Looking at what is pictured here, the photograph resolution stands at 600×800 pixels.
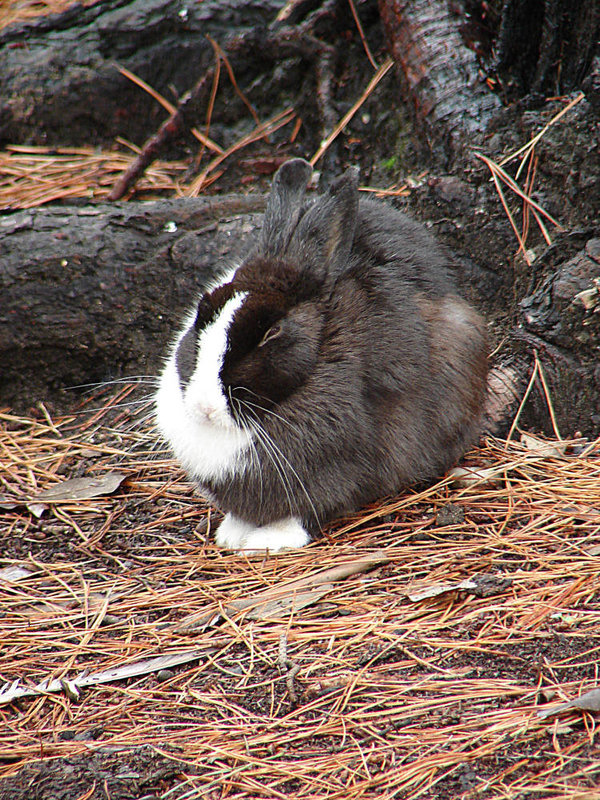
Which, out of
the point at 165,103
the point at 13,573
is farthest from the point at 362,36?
the point at 13,573

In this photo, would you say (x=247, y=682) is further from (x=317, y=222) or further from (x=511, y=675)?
(x=317, y=222)

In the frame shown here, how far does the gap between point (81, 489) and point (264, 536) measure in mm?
973

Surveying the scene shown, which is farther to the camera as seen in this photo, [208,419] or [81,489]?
[81,489]

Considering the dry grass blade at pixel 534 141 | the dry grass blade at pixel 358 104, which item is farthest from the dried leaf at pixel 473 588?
the dry grass blade at pixel 358 104

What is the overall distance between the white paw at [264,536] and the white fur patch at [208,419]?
0.25 metres

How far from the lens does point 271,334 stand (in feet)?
8.72

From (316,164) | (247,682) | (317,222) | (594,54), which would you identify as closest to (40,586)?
(247,682)

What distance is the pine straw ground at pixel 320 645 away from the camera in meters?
1.80

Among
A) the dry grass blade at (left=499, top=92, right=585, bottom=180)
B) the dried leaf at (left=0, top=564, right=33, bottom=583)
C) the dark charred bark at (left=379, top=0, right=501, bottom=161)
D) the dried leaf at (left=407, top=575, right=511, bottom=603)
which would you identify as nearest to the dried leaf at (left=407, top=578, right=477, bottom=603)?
the dried leaf at (left=407, top=575, right=511, bottom=603)

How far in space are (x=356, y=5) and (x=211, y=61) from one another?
3.26ft

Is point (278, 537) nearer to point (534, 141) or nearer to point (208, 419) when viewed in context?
point (208, 419)

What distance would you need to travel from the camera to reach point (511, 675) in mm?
2025

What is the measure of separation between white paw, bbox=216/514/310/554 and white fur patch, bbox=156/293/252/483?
25 centimetres

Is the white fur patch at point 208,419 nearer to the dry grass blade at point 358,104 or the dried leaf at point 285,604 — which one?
the dried leaf at point 285,604
